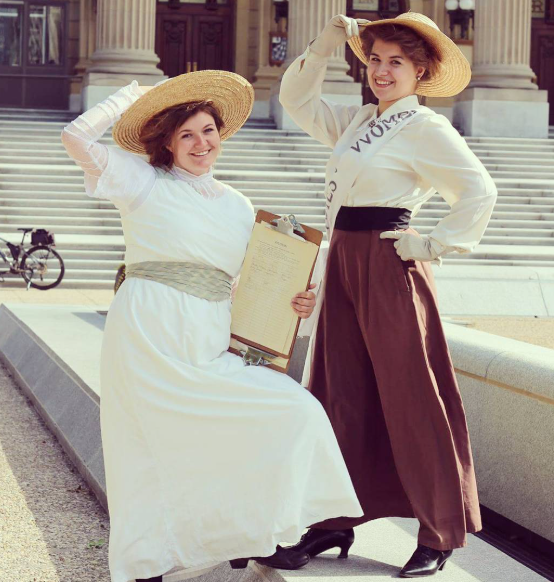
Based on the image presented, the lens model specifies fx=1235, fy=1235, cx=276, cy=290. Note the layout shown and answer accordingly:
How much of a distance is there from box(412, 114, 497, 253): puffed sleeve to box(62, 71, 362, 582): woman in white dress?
543 mm

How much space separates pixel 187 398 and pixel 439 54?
1485 mm

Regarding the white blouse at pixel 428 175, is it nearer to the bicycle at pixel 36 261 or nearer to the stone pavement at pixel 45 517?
the stone pavement at pixel 45 517

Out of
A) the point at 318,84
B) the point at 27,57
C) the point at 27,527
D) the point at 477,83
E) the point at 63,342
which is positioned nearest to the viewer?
the point at 318,84

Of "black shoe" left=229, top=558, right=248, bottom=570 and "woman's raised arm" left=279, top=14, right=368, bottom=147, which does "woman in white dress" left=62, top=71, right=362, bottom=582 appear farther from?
"woman's raised arm" left=279, top=14, right=368, bottom=147

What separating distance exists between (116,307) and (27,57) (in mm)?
27510

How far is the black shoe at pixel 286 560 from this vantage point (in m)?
4.17

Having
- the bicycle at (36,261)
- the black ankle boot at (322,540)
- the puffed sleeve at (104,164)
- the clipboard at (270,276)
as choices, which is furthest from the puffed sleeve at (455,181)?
the bicycle at (36,261)

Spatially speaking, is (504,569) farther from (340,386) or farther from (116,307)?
(116,307)

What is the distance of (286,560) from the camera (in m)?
4.18

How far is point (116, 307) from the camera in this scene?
407cm

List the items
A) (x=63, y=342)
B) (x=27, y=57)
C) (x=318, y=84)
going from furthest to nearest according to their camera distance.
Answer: (x=27, y=57) → (x=63, y=342) → (x=318, y=84)

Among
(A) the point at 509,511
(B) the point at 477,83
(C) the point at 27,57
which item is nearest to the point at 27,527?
(A) the point at 509,511

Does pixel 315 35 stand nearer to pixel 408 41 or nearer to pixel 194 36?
pixel 194 36

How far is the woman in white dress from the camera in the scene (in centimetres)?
391
